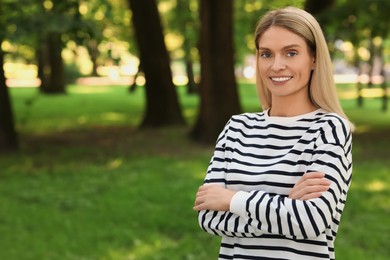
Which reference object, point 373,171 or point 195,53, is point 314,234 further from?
point 195,53

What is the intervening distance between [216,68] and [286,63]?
1000 cm

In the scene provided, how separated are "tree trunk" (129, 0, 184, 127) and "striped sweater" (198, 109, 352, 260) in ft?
42.7

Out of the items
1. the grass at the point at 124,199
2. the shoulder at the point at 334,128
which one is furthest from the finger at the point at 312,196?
the grass at the point at 124,199

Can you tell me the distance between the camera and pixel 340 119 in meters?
2.26

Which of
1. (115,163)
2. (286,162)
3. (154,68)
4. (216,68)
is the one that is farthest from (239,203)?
(154,68)

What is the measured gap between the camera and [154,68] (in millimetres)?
15328

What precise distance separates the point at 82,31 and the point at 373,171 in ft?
16.4

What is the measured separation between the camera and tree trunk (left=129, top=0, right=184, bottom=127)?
1513 cm

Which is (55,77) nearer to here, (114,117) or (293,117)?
(114,117)

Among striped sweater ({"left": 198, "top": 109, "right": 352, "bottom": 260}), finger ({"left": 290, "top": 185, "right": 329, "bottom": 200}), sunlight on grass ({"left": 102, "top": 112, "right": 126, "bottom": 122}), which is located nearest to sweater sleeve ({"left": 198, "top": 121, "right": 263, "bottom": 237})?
striped sweater ({"left": 198, "top": 109, "right": 352, "bottom": 260})

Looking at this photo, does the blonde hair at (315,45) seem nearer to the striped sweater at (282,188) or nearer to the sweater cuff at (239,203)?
the striped sweater at (282,188)

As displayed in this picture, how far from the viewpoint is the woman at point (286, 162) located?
7.05 feet

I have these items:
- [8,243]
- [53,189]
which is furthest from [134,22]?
[8,243]

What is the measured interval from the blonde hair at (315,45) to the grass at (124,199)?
3.65m
